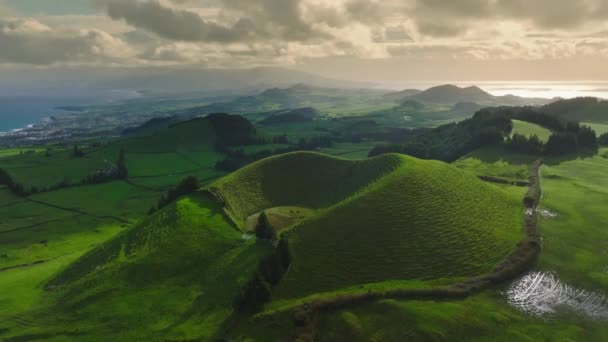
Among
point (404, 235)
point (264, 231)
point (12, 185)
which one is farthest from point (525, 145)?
point (12, 185)

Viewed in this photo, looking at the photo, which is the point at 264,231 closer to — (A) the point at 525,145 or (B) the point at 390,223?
(B) the point at 390,223

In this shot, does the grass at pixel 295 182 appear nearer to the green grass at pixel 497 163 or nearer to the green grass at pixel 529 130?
the green grass at pixel 497 163

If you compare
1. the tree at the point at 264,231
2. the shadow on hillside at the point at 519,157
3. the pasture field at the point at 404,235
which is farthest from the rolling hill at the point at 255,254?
the shadow on hillside at the point at 519,157

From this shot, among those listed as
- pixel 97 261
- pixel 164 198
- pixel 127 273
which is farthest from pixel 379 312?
pixel 164 198

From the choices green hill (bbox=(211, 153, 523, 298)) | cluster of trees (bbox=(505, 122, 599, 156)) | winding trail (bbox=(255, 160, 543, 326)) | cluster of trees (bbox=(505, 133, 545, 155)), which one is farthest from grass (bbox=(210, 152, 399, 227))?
cluster of trees (bbox=(505, 122, 599, 156))

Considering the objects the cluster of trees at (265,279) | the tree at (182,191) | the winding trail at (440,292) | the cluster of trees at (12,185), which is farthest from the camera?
the cluster of trees at (12,185)

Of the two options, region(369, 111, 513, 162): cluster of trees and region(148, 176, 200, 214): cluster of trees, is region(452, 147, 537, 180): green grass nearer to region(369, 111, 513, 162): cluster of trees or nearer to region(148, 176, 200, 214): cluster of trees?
region(369, 111, 513, 162): cluster of trees
